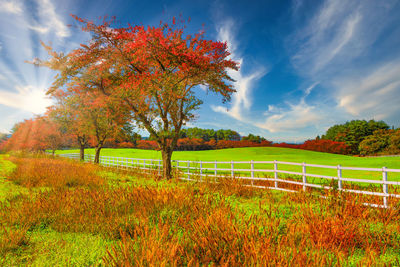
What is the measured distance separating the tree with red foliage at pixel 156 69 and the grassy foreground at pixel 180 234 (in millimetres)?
7071

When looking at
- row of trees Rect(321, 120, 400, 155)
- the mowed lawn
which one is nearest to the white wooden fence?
the mowed lawn

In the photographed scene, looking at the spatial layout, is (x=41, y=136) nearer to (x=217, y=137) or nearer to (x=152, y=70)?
(x=152, y=70)

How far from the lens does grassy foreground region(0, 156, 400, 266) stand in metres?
2.83

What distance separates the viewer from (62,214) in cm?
500

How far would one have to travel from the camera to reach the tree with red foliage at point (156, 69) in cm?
1090

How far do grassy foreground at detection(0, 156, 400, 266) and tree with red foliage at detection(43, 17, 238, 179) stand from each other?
7071mm

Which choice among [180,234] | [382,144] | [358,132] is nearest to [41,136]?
[180,234]

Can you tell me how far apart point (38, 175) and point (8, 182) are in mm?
1479

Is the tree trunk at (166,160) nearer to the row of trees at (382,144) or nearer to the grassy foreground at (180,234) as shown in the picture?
the grassy foreground at (180,234)

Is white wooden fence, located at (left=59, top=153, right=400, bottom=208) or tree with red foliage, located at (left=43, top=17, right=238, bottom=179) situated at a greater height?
tree with red foliage, located at (left=43, top=17, right=238, bottom=179)

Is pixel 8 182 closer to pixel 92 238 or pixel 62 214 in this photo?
pixel 62 214

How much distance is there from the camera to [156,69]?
12328mm

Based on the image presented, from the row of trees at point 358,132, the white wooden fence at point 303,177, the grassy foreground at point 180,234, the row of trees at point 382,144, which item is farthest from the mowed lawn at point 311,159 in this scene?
the row of trees at point 358,132

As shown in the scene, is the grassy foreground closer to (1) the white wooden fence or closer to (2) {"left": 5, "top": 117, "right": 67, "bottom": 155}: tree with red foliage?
(1) the white wooden fence
